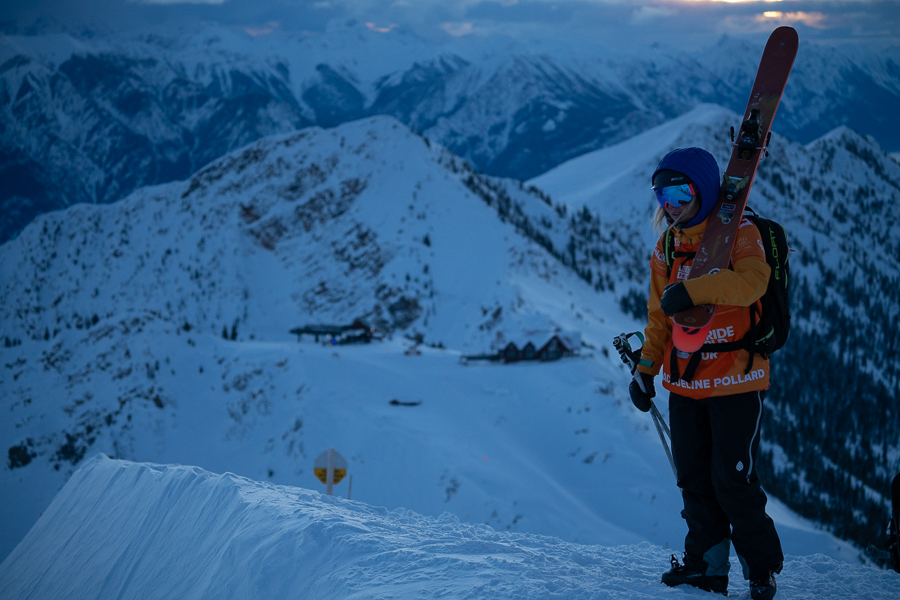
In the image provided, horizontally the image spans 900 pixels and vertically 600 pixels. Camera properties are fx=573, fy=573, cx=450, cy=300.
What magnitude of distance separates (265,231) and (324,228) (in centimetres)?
591

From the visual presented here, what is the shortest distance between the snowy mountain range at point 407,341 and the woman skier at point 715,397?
34.8ft

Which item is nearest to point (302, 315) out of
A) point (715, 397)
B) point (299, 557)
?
point (299, 557)

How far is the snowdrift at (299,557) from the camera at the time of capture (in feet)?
11.9

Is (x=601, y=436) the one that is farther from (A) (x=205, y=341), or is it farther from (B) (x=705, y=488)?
(A) (x=205, y=341)

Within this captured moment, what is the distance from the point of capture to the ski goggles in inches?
147

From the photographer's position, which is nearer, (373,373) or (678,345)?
(678,345)

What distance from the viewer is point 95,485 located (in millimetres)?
6777

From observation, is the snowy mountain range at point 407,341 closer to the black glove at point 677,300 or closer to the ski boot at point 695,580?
the ski boot at point 695,580

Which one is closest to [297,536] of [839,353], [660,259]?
[660,259]

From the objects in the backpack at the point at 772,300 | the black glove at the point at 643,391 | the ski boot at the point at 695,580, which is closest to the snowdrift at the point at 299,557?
the ski boot at the point at 695,580

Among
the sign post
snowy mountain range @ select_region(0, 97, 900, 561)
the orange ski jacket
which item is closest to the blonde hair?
the orange ski jacket

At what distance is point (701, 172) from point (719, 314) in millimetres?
914

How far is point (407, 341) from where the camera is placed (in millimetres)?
29172

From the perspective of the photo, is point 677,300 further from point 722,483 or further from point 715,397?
point 722,483
